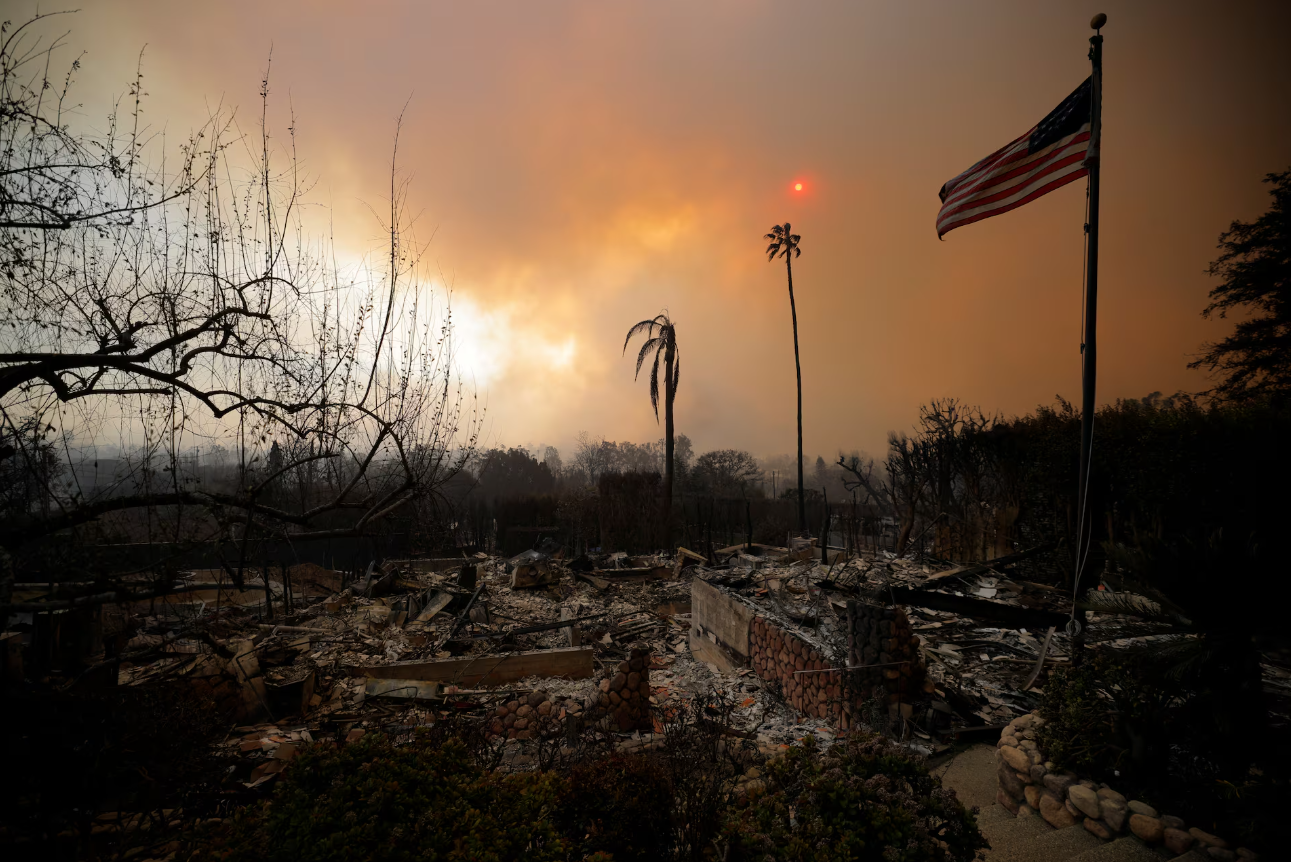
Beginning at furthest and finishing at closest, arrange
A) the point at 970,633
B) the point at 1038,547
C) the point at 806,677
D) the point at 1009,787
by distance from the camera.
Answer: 1. the point at 1038,547
2. the point at 970,633
3. the point at 806,677
4. the point at 1009,787

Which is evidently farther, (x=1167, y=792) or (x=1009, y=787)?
(x=1009, y=787)

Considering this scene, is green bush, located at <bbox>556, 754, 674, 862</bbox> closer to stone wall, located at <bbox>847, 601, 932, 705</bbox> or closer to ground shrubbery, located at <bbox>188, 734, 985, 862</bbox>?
ground shrubbery, located at <bbox>188, 734, 985, 862</bbox>

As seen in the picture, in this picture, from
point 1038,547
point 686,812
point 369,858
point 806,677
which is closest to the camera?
point 369,858

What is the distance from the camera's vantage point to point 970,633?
8297mm

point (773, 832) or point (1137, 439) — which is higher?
point (1137, 439)

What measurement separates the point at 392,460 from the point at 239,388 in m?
1.20

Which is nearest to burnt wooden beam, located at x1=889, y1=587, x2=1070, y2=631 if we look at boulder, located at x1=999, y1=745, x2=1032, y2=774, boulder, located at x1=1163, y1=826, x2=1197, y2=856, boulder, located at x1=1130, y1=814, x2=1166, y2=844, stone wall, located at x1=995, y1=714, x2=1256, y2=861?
stone wall, located at x1=995, y1=714, x2=1256, y2=861

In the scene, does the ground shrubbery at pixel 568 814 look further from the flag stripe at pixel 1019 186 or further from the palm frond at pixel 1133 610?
the flag stripe at pixel 1019 186

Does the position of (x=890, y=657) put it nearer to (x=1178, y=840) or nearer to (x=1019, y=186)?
(x=1178, y=840)

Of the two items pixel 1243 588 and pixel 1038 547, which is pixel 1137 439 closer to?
pixel 1038 547

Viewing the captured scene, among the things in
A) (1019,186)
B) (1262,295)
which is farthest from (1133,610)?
(1262,295)

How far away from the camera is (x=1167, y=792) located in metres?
3.43

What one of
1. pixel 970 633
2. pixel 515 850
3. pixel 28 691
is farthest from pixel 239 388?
pixel 970 633

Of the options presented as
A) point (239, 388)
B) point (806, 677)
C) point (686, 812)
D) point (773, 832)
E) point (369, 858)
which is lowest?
point (806, 677)
